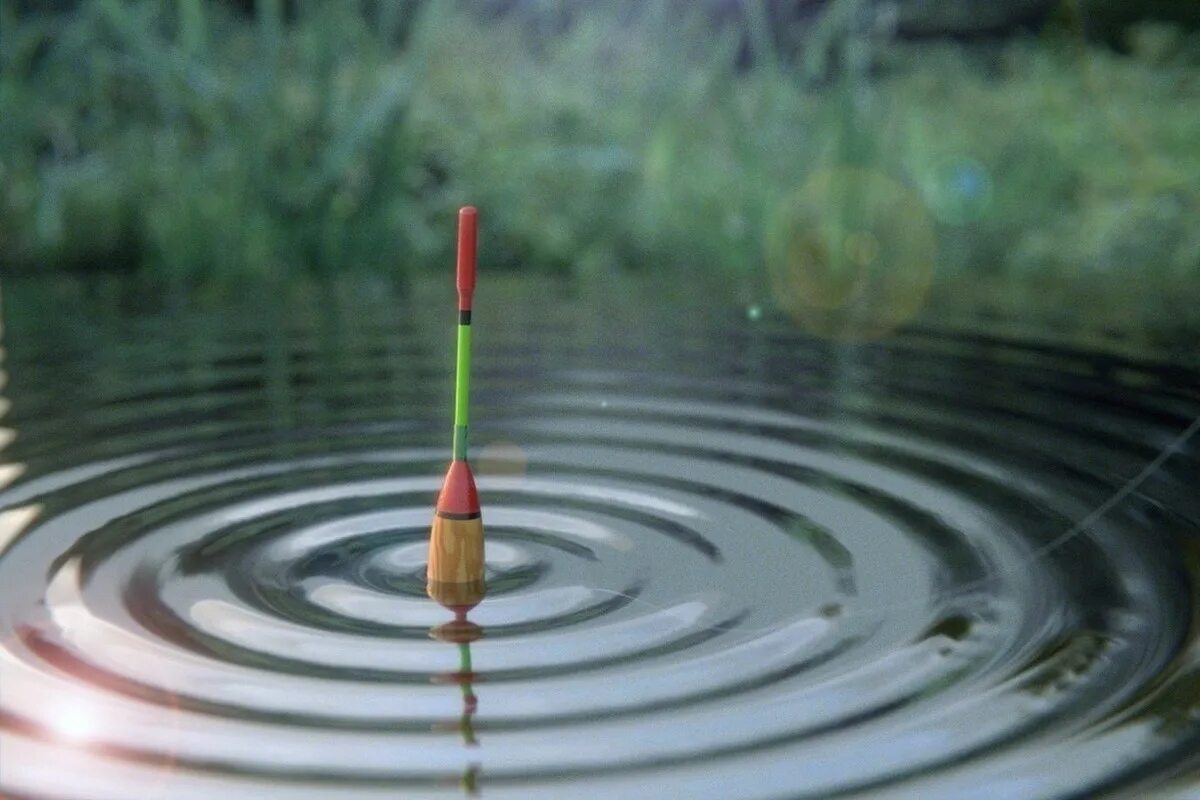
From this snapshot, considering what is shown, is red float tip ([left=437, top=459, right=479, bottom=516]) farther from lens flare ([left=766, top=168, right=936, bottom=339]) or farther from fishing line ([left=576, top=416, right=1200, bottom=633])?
lens flare ([left=766, top=168, right=936, bottom=339])

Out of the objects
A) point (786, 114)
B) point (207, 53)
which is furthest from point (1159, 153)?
point (207, 53)

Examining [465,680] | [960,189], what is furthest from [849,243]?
[465,680]

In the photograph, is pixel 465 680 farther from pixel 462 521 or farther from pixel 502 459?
pixel 502 459

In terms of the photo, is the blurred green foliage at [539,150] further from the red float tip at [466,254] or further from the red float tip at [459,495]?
the red float tip at [459,495]

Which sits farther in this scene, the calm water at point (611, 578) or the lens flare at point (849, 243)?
the lens flare at point (849, 243)

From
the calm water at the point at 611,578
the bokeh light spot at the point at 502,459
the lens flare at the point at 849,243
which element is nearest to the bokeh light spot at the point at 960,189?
the lens flare at the point at 849,243

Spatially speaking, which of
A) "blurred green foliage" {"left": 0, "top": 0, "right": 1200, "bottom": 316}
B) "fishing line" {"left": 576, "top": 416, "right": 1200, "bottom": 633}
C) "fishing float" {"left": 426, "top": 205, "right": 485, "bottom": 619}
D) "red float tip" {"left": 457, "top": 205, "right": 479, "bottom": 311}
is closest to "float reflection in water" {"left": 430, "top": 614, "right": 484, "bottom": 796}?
"fishing float" {"left": 426, "top": 205, "right": 485, "bottom": 619}
